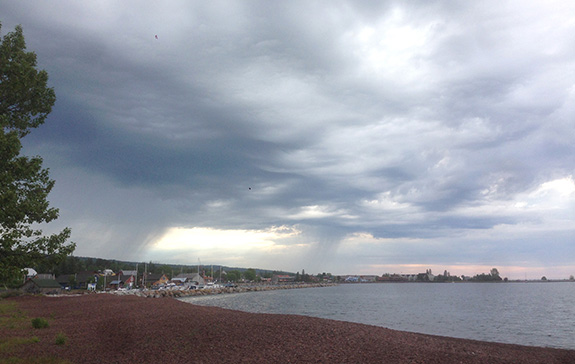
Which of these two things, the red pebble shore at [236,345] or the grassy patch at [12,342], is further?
the grassy patch at [12,342]

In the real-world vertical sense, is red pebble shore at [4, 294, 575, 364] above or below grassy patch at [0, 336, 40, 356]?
above

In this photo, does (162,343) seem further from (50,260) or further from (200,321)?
(50,260)

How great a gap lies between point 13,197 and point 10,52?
21.2 feet

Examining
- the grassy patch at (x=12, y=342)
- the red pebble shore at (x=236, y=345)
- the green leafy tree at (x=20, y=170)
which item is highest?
the green leafy tree at (x=20, y=170)

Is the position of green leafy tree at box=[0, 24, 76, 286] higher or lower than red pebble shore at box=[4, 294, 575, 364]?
higher

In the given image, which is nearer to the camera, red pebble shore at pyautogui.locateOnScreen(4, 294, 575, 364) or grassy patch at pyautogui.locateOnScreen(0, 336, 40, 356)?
red pebble shore at pyautogui.locateOnScreen(4, 294, 575, 364)

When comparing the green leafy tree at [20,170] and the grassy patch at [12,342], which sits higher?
the green leafy tree at [20,170]

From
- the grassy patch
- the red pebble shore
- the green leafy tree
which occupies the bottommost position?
the grassy patch

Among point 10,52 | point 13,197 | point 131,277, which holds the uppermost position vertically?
point 10,52

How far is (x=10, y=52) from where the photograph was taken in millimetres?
14984

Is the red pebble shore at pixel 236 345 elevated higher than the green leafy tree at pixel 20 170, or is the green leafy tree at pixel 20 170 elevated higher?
the green leafy tree at pixel 20 170

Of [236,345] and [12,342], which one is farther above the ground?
[236,345]

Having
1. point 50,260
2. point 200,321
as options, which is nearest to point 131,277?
point 200,321

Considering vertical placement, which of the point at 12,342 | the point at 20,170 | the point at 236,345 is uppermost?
the point at 20,170
